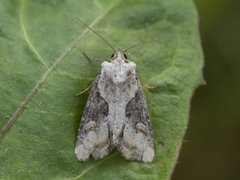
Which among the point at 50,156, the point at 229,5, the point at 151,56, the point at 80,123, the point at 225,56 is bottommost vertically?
the point at 50,156

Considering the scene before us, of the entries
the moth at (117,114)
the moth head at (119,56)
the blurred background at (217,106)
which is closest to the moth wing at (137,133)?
the moth at (117,114)

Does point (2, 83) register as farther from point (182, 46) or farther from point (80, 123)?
point (182, 46)

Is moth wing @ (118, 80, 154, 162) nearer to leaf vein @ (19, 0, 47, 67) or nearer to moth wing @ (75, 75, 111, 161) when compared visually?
moth wing @ (75, 75, 111, 161)

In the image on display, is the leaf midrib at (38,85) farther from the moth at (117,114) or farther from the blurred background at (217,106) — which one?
the blurred background at (217,106)

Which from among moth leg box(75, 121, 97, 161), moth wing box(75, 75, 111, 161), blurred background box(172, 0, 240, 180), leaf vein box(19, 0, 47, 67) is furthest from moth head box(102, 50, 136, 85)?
blurred background box(172, 0, 240, 180)

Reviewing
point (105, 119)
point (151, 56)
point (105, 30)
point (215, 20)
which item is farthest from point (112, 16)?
point (215, 20)

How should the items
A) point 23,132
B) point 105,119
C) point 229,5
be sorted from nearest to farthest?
point 23,132 → point 105,119 → point 229,5

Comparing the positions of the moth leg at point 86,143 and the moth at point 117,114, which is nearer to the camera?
the moth leg at point 86,143
